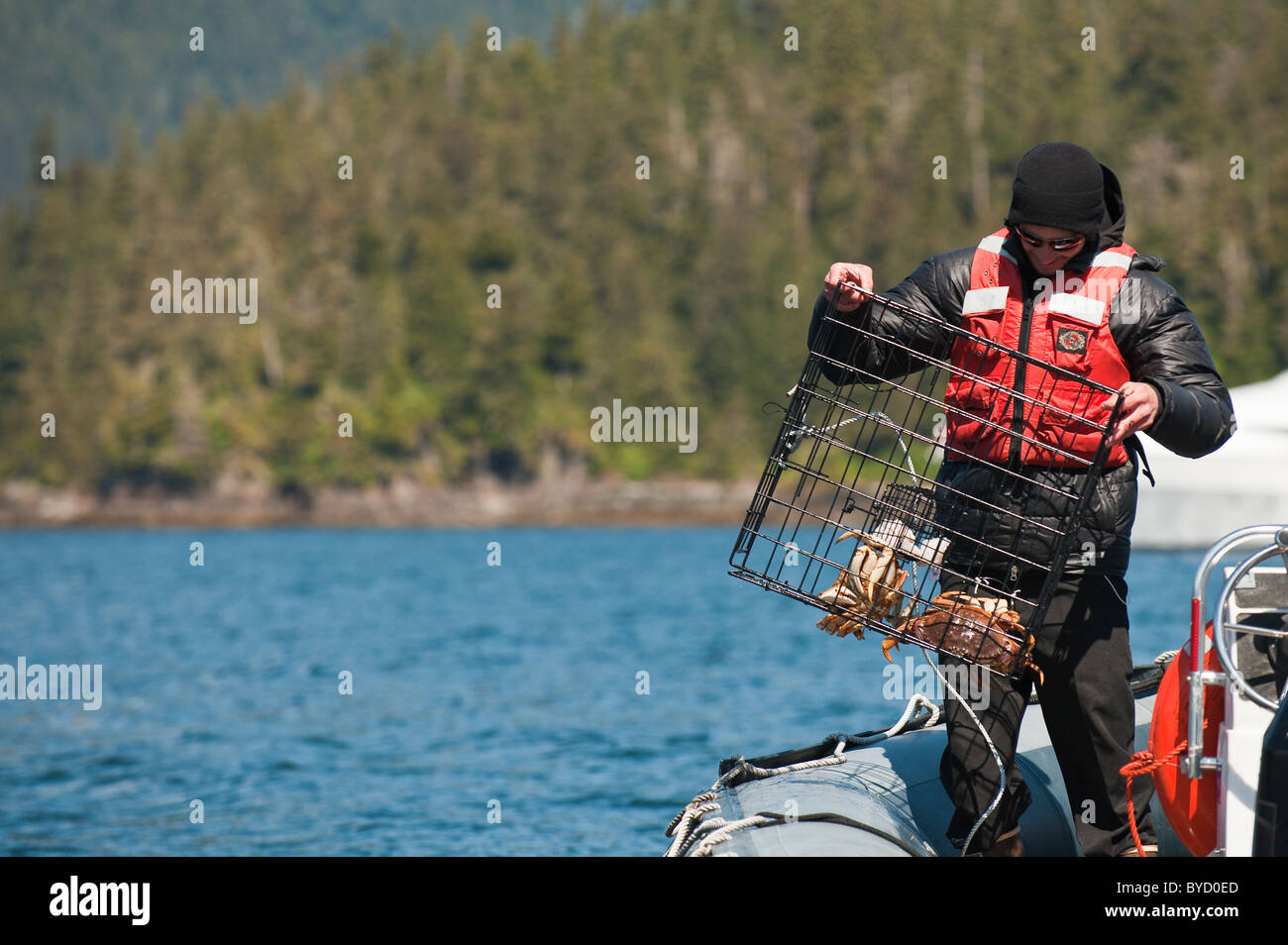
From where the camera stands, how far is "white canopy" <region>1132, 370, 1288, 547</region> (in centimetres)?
3391

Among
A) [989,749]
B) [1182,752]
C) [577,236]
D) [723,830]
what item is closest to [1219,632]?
[1182,752]

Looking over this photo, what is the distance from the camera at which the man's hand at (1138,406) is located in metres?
4.31

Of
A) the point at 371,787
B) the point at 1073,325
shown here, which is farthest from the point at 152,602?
the point at 1073,325

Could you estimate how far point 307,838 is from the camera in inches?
429

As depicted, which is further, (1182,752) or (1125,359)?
(1125,359)

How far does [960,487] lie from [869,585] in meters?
0.42

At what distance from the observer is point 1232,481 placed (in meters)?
35.0

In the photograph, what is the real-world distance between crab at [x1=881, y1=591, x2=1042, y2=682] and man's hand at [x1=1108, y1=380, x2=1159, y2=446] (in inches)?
24.0

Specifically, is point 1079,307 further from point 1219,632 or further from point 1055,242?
point 1219,632

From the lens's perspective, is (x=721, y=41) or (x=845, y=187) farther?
(x=721, y=41)

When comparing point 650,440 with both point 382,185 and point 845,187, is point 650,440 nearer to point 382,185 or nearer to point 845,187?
point 845,187

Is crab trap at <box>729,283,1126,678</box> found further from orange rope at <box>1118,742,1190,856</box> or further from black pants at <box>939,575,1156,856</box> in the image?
orange rope at <box>1118,742,1190,856</box>

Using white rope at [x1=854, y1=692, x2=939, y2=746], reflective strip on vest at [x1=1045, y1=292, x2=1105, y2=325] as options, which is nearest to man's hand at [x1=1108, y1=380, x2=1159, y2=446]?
reflective strip on vest at [x1=1045, y1=292, x2=1105, y2=325]

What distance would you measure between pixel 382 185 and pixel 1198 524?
76.6 metres
